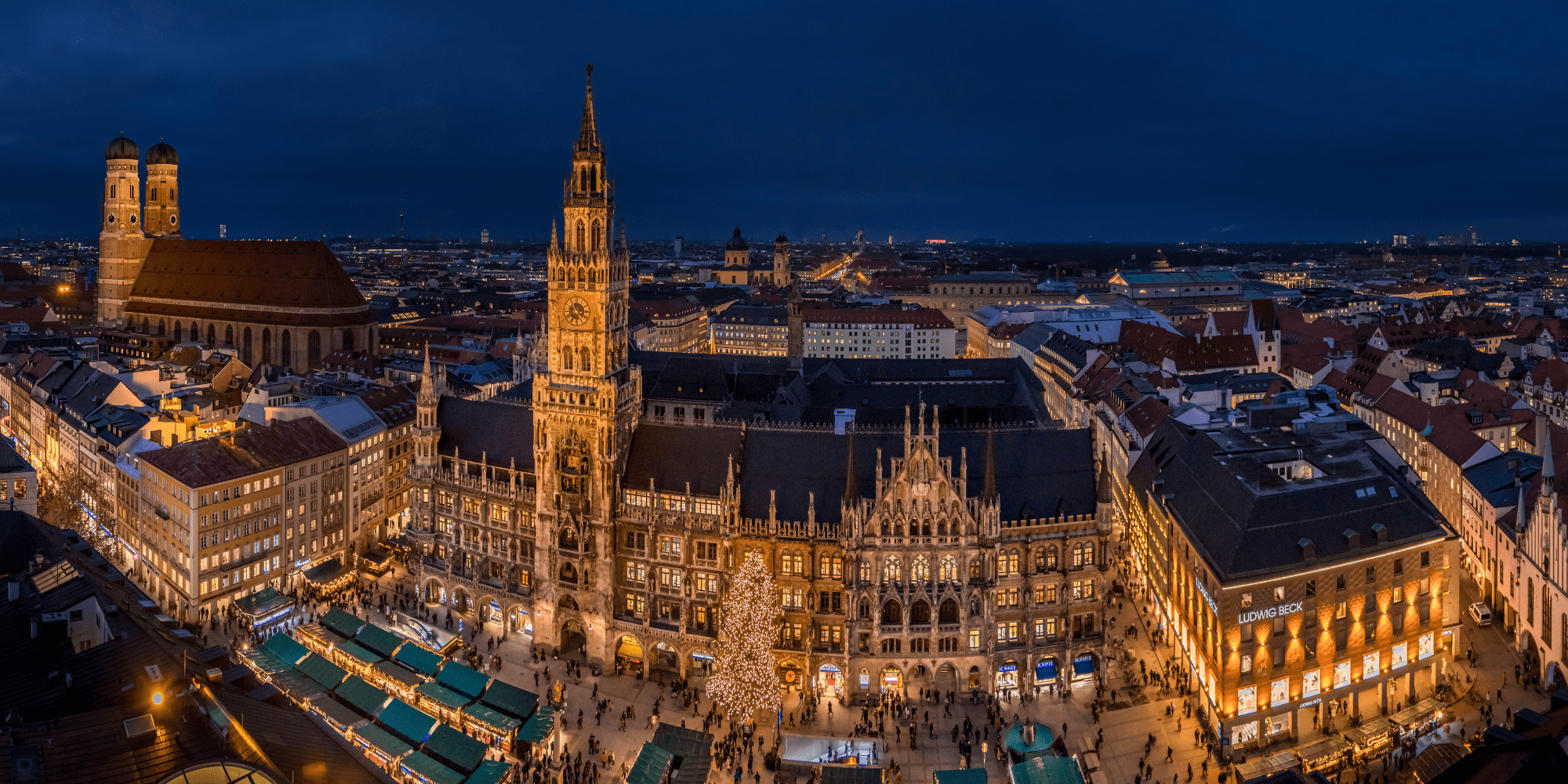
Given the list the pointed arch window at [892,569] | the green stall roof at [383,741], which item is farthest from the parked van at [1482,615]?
the green stall roof at [383,741]

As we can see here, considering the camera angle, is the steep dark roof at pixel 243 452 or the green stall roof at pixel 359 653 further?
the steep dark roof at pixel 243 452

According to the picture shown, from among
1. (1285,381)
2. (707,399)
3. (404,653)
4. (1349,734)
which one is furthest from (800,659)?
(1285,381)

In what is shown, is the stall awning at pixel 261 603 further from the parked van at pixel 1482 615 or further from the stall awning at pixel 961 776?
the parked van at pixel 1482 615

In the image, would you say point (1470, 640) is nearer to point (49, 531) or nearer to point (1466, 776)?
point (1466, 776)

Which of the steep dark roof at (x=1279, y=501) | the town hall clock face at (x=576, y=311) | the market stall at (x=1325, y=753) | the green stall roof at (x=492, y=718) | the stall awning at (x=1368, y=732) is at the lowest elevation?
the market stall at (x=1325, y=753)

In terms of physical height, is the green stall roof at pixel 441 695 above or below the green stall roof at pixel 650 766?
above

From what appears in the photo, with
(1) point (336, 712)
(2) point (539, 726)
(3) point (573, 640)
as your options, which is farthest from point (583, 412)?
(1) point (336, 712)

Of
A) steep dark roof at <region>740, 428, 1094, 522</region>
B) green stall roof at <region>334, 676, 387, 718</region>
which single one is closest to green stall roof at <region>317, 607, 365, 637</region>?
green stall roof at <region>334, 676, 387, 718</region>
